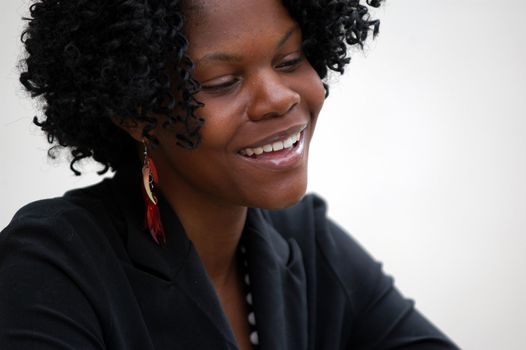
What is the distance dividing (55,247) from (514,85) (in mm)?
2931

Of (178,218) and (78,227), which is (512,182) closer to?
(178,218)

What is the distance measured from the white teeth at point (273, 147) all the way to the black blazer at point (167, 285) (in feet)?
0.87

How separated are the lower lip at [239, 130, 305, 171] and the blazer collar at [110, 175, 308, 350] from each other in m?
→ 0.26

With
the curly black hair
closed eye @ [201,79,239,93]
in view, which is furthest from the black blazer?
closed eye @ [201,79,239,93]

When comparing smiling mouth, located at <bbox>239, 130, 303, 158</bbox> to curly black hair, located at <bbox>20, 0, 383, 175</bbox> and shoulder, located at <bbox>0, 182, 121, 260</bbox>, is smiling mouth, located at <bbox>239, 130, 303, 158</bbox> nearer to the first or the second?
curly black hair, located at <bbox>20, 0, 383, 175</bbox>

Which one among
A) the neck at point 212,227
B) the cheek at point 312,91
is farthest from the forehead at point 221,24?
the neck at point 212,227

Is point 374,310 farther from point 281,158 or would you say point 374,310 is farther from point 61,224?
point 61,224

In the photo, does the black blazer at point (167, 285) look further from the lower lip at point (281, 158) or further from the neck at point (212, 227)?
the lower lip at point (281, 158)

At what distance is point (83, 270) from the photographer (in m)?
1.85

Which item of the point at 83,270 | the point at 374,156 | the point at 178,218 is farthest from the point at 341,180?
the point at 83,270

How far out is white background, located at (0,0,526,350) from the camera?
3.94 m

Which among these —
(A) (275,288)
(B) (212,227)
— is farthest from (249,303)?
(B) (212,227)

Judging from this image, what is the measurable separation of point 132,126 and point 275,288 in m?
0.58

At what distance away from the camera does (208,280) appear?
6.73 ft
